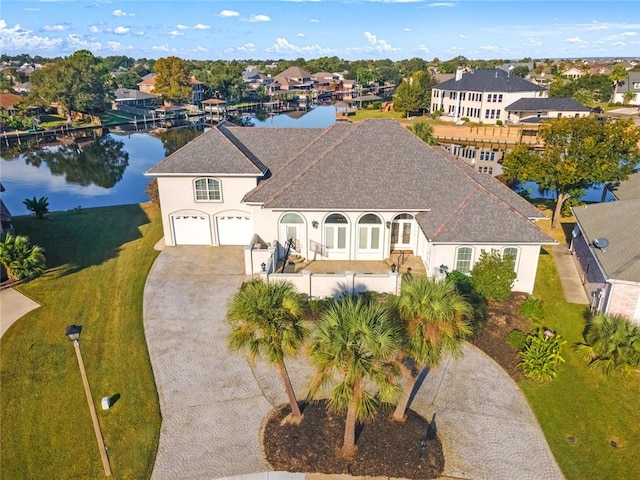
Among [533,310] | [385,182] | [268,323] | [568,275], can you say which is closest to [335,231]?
[385,182]

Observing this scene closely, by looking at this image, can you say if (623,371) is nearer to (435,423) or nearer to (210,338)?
(435,423)

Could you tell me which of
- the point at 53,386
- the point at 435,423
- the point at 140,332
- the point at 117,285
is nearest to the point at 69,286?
the point at 117,285

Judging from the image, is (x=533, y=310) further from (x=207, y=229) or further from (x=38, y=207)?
(x=38, y=207)

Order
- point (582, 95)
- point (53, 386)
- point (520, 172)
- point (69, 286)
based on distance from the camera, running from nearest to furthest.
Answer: point (53, 386)
point (69, 286)
point (520, 172)
point (582, 95)

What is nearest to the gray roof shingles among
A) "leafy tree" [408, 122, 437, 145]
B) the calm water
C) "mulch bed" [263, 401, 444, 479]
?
"mulch bed" [263, 401, 444, 479]

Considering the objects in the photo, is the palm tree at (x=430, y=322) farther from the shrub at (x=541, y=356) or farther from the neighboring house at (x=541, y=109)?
the neighboring house at (x=541, y=109)

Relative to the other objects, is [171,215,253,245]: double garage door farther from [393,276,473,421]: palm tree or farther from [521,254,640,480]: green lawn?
[521,254,640,480]: green lawn
